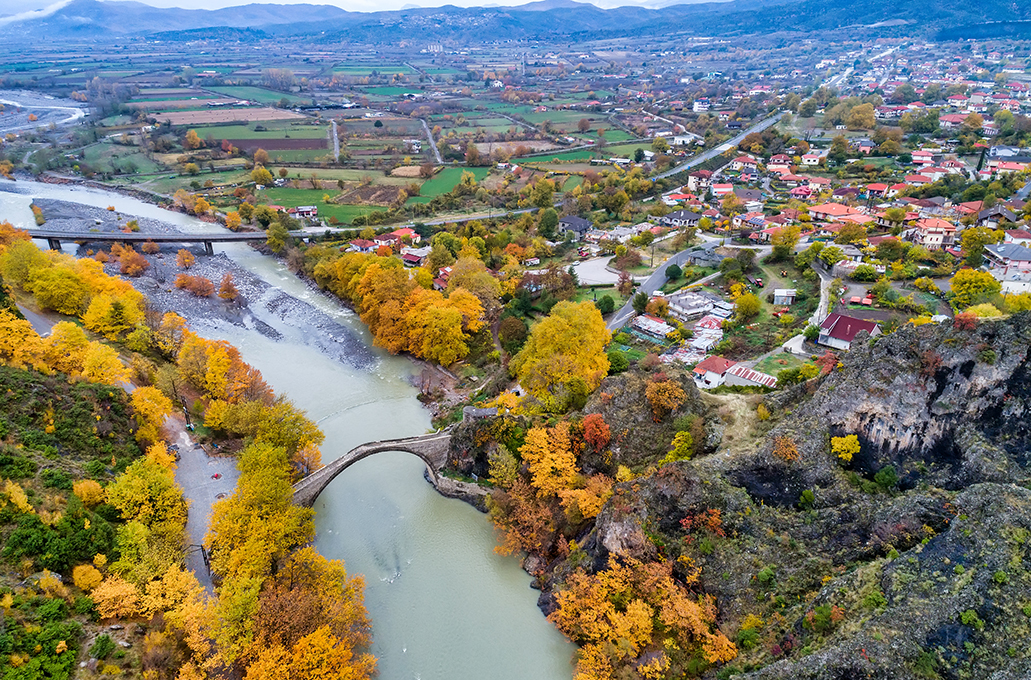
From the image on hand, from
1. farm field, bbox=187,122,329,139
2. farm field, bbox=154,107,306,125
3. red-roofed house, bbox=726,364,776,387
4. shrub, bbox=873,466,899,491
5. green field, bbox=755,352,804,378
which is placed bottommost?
green field, bbox=755,352,804,378

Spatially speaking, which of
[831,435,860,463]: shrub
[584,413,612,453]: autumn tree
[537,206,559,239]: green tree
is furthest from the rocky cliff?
[537,206,559,239]: green tree

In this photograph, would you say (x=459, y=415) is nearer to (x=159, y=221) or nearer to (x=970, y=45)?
(x=159, y=221)

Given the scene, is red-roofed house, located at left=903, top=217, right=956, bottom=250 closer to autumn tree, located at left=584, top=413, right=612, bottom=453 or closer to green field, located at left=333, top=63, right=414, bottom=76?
autumn tree, located at left=584, top=413, right=612, bottom=453

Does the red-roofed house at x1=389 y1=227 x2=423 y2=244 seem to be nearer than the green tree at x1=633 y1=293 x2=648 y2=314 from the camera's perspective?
No

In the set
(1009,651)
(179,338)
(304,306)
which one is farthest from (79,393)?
(1009,651)

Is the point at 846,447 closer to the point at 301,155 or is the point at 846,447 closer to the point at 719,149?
the point at 719,149

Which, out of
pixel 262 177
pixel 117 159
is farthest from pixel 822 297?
pixel 117 159

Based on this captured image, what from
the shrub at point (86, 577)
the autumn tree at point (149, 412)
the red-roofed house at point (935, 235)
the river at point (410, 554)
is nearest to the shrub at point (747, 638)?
the river at point (410, 554)
